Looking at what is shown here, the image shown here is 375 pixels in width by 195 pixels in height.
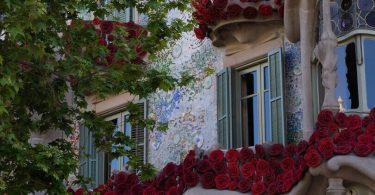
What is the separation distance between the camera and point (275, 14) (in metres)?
13.7

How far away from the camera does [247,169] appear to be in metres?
12.2

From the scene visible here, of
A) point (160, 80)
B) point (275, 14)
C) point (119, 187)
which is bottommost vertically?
point (119, 187)

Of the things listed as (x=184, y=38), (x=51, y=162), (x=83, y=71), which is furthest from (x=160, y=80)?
(x=184, y=38)

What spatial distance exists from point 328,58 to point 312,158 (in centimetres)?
137

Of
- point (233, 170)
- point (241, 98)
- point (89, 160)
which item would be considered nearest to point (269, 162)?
point (233, 170)

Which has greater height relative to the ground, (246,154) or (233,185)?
(246,154)

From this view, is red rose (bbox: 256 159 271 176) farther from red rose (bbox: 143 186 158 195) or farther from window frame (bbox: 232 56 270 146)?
red rose (bbox: 143 186 158 195)

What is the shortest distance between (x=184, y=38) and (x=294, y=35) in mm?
2872

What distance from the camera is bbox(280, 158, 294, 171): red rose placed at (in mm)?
11641

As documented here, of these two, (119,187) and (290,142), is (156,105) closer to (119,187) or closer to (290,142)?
(119,187)

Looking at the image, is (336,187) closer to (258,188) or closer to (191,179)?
(258,188)

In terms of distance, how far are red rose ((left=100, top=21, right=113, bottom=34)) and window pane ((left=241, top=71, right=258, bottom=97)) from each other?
2466mm

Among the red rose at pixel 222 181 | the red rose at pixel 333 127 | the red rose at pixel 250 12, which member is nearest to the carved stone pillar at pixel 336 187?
the red rose at pixel 333 127

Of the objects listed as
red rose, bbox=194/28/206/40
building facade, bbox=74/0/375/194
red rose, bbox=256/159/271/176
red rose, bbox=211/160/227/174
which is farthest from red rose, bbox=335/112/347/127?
red rose, bbox=194/28/206/40
